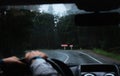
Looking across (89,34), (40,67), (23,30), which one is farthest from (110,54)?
(40,67)

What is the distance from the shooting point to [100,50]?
4863 mm

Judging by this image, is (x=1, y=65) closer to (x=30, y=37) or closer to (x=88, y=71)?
(x=30, y=37)

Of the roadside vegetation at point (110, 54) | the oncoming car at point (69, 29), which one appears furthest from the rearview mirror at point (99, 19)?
the roadside vegetation at point (110, 54)

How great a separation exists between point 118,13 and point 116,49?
33cm

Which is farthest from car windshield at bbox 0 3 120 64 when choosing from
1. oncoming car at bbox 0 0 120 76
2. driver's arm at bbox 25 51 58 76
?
driver's arm at bbox 25 51 58 76

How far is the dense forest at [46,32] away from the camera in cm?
473

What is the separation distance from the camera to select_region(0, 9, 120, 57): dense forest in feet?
15.5

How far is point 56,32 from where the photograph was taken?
486cm

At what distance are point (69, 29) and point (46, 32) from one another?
21 centimetres

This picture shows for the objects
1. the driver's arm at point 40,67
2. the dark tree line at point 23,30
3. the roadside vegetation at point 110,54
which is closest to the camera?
the driver's arm at point 40,67

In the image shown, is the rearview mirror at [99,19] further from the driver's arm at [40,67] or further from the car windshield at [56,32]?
the driver's arm at [40,67]

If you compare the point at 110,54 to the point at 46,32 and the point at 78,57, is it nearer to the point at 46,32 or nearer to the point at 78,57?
the point at 78,57

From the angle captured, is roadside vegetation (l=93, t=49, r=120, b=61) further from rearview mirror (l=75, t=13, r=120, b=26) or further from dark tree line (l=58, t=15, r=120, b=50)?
rearview mirror (l=75, t=13, r=120, b=26)

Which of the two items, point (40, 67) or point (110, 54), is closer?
point (40, 67)
